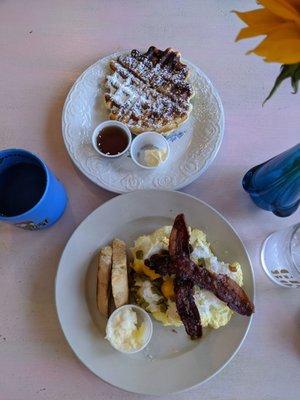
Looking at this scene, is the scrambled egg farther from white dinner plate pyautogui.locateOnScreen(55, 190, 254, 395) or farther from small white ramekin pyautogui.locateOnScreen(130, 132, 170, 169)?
small white ramekin pyautogui.locateOnScreen(130, 132, 170, 169)

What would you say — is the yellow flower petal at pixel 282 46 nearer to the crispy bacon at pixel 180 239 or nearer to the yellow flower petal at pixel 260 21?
the yellow flower petal at pixel 260 21

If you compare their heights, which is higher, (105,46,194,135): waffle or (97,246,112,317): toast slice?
(105,46,194,135): waffle

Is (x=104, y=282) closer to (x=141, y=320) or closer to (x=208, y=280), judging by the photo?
(x=141, y=320)

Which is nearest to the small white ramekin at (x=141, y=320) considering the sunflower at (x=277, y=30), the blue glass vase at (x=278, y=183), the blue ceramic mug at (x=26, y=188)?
the blue ceramic mug at (x=26, y=188)

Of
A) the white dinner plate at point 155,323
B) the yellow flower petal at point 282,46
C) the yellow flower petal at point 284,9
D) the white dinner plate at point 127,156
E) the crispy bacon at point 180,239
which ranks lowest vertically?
the white dinner plate at point 155,323

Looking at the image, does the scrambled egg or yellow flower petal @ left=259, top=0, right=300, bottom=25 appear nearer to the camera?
yellow flower petal @ left=259, top=0, right=300, bottom=25

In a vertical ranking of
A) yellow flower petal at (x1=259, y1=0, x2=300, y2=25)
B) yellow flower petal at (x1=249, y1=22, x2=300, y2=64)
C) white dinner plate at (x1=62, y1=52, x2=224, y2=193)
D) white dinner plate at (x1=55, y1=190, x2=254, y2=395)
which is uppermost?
yellow flower petal at (x1=259, y1=0, x2=300, y2=25)

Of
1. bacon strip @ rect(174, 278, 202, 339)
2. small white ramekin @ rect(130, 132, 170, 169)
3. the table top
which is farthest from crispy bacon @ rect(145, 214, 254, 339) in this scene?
small white ramekin @ rect(130, 132, 170, 169)
